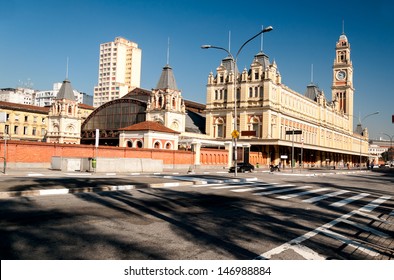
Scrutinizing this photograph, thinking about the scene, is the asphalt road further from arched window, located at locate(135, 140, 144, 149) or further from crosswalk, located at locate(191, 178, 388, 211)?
arched window, located at locate(135, 140, 144, 149)

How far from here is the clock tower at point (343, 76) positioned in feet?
419

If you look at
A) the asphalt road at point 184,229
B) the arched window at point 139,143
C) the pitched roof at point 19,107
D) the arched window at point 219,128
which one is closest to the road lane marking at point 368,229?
the asphalt road at point 184,229

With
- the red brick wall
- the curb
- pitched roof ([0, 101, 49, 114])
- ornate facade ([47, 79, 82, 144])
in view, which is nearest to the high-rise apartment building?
pitched roof ([0, 101, 49, 114])

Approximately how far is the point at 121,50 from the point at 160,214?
193643mm

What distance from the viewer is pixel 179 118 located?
7169 centimetres

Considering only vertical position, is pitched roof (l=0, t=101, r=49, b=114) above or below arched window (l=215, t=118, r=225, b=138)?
above

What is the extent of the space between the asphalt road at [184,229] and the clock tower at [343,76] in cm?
12458

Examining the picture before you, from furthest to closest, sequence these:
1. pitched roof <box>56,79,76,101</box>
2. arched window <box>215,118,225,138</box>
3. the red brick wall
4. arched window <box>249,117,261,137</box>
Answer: pitched roof <box>56,79,76,101</box> → arched window <box>215,118,225,138</box> → arched window <box>249,117,261,137</box> → the red brick wall

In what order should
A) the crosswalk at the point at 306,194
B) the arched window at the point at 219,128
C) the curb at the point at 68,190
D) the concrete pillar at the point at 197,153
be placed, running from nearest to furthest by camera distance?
the curb at the point at 68,190 < the crosswalk at the point at 306,194 < the concrete pillar at the point at 197,153 < the arched window at the point at 219,128

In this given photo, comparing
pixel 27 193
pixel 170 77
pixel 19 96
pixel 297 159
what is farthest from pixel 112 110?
pixel 19 96

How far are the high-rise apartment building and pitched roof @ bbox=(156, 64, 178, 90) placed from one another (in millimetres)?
119052

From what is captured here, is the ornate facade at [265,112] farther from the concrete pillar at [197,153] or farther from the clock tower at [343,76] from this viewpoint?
the clock tower at [343,76]

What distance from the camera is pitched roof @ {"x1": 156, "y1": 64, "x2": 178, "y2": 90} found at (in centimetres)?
7150
